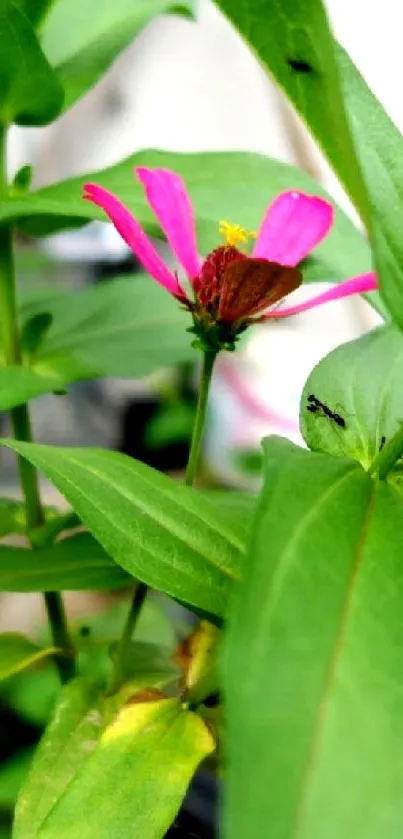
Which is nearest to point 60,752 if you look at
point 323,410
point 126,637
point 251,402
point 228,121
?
point 126,637

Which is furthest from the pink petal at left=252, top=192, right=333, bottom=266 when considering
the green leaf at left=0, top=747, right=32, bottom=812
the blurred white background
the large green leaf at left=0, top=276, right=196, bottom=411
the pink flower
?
the blurred white background

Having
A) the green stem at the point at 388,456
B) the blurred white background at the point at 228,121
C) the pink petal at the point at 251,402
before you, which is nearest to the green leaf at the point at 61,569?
the green stem at the point at 388,456

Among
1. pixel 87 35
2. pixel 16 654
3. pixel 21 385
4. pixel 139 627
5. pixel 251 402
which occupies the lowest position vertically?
pixel 251 402

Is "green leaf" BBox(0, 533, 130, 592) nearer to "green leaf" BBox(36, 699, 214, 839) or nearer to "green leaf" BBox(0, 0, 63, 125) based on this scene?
"green leaf" BBox(36, 699, 214, 839)

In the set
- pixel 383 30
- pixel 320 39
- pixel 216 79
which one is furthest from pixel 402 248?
pixel 216 79

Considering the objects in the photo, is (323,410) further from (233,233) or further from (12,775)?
(12,775)

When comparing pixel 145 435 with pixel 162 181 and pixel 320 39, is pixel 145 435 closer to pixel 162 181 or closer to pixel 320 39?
pixel 162 181

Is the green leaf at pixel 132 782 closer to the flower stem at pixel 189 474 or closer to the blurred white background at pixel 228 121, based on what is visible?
the flower stem at pixel 189 474
